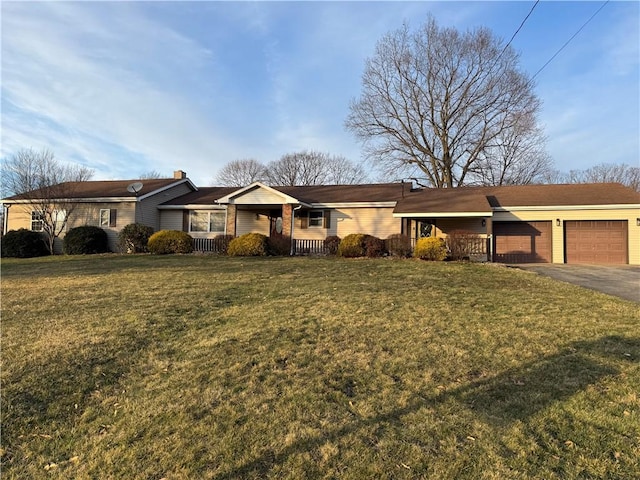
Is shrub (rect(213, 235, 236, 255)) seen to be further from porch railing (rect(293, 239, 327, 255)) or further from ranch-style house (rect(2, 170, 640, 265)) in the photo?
porch railing (rect(293, 239, 327, 255))

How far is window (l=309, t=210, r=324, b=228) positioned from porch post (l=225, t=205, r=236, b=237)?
3854 millimetres

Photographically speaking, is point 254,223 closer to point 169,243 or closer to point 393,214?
point 169,243

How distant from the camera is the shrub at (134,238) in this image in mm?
19453

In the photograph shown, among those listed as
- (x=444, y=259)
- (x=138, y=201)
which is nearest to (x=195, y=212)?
(x=138, y=201)

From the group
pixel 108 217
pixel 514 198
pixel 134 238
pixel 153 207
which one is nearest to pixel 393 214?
pixel 514 198

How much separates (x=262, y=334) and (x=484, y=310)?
151 inches

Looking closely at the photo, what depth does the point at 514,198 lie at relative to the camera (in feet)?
61.7

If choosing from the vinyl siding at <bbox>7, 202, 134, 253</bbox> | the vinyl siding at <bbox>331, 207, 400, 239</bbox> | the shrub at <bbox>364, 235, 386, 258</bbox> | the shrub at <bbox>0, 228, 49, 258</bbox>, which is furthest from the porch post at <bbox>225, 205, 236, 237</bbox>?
the shrub at <bbox>0, 228, 49, 258</bbox>

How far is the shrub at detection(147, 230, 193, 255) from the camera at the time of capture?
18234 mm

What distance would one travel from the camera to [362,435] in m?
3.11

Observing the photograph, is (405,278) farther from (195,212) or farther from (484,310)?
(195,212)

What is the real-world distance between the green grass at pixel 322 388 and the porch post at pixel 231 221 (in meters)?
11.7

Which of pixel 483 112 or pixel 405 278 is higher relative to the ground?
pixel 483 112

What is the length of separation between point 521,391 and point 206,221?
64.7 feet
